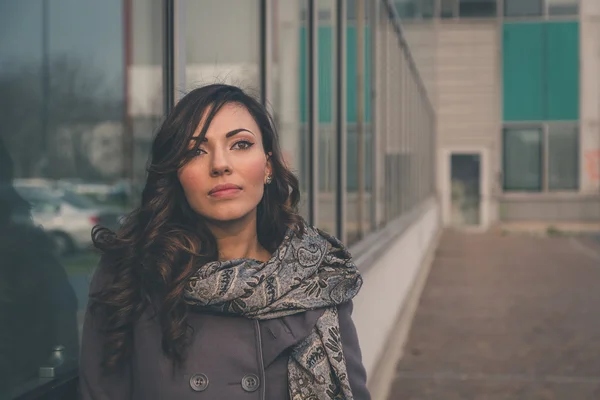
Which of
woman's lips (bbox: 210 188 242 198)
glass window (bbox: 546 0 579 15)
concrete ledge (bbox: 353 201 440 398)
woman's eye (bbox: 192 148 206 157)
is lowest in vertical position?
concrete ledge (bbox: 353 201 440 398)

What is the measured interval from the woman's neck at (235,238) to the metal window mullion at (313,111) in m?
3.32

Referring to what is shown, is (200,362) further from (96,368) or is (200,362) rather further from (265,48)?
(265,48)

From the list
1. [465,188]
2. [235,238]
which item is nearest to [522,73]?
[465,188]

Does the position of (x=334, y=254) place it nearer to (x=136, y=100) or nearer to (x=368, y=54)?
(x=136, y=100)

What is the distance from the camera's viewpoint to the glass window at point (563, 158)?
31848mm

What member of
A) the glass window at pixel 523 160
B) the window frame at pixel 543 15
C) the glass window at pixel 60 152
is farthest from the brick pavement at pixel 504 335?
the window frame at pixel 543 15

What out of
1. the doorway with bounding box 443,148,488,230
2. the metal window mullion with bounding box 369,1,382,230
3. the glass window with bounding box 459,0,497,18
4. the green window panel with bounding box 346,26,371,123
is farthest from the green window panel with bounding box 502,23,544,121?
the green window panel with bounding box 346,26,371,123

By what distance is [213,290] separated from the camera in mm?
2242

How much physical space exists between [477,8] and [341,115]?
2693cm

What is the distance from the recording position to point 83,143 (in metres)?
2.57

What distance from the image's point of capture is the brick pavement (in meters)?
7.82

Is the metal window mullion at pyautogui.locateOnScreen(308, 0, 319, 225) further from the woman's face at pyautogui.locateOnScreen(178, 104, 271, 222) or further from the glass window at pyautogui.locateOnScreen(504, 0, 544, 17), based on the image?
the glass window at pyautogui.locateOnScreen(504, 0, 544, 17)

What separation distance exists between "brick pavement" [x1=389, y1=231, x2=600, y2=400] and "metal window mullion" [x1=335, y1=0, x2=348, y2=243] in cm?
135

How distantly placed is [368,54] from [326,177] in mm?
2994
